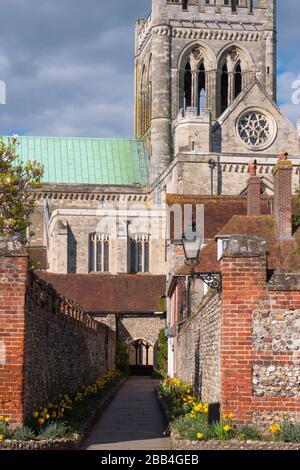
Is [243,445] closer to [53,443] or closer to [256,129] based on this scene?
[53,443]

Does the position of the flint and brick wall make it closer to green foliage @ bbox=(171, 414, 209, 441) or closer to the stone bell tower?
green foliage @ bbox=(171, 414, 209, 441)

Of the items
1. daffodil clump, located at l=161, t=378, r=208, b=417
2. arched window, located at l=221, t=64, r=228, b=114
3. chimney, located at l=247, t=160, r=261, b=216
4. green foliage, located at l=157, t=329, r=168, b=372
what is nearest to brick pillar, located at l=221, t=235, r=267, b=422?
daffodil clump, located at l=161, t=378, r=208, b=417

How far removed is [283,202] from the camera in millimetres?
30719

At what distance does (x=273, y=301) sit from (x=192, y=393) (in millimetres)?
8550

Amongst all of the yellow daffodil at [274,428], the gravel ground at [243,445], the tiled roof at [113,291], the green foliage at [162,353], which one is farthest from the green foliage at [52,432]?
the tiled roof at [113,291]

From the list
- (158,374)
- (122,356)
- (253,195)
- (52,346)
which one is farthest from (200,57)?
(52,346)

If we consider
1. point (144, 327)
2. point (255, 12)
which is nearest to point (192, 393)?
point (144, 327)

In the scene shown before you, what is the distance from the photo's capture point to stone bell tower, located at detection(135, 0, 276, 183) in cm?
8194

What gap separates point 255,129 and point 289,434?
185ft

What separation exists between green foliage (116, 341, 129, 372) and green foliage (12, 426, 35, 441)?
3795 cm

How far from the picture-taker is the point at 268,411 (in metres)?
Result: 16.4

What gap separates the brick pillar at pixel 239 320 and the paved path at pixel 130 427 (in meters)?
1.48

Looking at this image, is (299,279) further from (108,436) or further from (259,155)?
(259,155)

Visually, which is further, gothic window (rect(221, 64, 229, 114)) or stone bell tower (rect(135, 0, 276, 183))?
gothic window (rect(221, 64, 229, 114))
